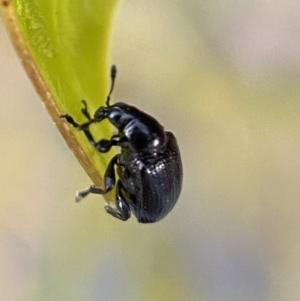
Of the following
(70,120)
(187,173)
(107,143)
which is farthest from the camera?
(187,173)

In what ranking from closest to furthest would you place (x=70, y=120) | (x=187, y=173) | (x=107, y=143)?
(x=70, y=120) → (x=107, y=143) → (x=187, y=173)

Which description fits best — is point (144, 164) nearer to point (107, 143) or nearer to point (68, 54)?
point (107, 143)

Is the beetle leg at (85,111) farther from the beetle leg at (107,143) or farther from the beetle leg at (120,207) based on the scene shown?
the beetle leg at (120,207)

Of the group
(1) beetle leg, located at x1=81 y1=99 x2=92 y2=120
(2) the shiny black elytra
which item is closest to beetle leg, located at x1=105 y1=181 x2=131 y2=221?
(2) the shiny black elytra

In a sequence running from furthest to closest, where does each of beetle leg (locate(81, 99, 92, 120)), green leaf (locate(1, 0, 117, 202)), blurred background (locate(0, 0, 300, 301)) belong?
blurred background (locate(0, 0, 300, 301)) < beetle leg (locate(81, 99, 92, 120)) < green leaf (locate(1, 0, 117, 202))

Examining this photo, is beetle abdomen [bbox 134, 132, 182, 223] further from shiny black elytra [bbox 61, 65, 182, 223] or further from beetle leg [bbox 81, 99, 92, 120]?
beetle leg [bbox 81, 99, 92, 120]

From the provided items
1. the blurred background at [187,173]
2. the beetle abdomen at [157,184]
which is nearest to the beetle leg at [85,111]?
the beetle abdomen at [157,184]

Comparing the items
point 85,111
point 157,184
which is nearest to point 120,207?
point 157,184
